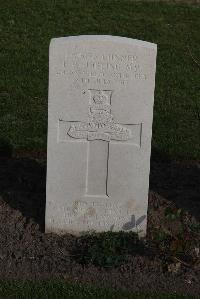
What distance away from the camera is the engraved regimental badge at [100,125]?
228 inches

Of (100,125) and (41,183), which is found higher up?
(100,125)

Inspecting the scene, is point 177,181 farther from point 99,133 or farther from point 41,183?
point 99,133

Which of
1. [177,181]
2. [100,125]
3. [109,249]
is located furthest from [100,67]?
[177,181]

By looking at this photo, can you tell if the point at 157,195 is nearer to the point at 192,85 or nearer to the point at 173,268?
the point at 173,268

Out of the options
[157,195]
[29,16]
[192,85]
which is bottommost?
[157,195]

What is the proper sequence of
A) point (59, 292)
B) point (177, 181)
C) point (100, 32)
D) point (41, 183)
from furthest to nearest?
1. point (100, 32)
2. point (177, 181)
3. point (41, 183)
4. point (59, 292)

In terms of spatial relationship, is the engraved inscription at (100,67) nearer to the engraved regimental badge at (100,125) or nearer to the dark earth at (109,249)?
the engraved regimental badge at (100,125)

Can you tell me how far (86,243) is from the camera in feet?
19.7

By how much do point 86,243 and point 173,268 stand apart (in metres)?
0.75

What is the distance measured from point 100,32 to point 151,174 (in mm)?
6094

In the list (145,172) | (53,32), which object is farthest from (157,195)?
(53,32)

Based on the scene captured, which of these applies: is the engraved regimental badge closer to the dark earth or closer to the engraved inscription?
the engraved inscription

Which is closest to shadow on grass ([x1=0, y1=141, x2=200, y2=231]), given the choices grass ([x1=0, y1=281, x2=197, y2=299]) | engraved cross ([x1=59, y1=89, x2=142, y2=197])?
engraved cross ([x1=59, y1=89, x2=142, y2=197])

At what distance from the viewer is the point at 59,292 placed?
17.6 ft
